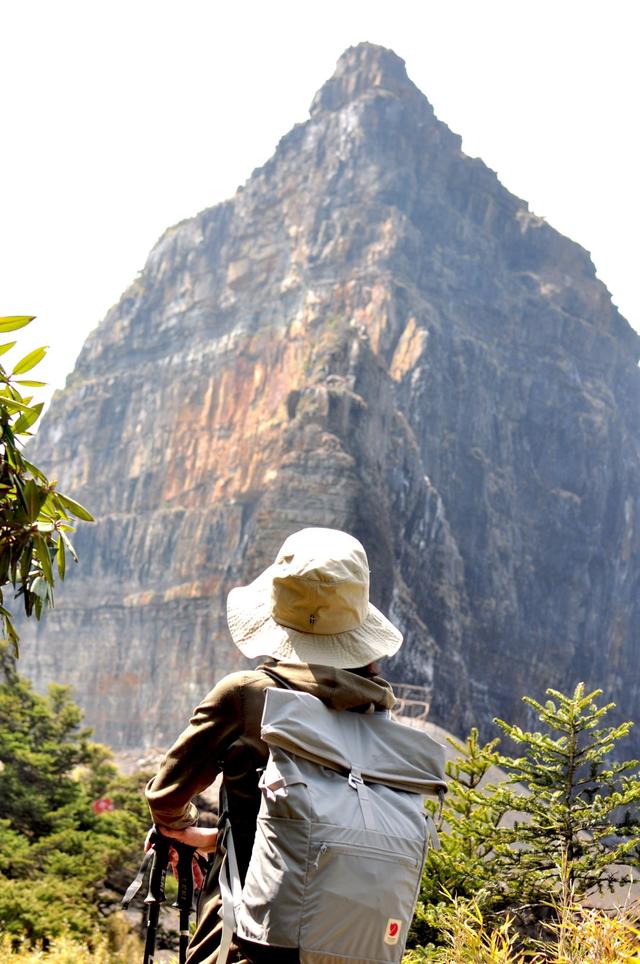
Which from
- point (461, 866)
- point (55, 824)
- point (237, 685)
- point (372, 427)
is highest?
point (372, 427)

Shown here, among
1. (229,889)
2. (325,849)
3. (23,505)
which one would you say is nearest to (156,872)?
(229,889)

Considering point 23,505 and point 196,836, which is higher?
point 23,505

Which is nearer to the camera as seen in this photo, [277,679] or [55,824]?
[277,679]

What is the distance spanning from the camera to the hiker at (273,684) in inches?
130

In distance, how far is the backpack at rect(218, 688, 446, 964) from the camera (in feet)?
9.68

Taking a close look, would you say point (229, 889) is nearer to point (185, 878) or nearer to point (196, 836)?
point (196, 836)

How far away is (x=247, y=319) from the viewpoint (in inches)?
3927

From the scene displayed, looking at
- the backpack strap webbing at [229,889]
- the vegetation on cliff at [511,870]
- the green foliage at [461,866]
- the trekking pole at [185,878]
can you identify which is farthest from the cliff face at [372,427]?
the backpack strap webbing at [229,889]

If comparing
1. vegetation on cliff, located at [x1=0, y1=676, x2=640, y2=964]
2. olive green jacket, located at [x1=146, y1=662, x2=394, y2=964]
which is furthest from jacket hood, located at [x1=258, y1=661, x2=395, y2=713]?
vegetation on cliff, located at [x1=0, y1=676, x2=640, y2=964]

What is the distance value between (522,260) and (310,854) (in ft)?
392

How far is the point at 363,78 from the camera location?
11262cm

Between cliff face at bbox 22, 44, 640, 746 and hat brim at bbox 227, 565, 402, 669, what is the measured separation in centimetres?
6654

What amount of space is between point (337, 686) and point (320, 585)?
304 millimetres

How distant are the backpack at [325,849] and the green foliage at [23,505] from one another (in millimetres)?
2198
